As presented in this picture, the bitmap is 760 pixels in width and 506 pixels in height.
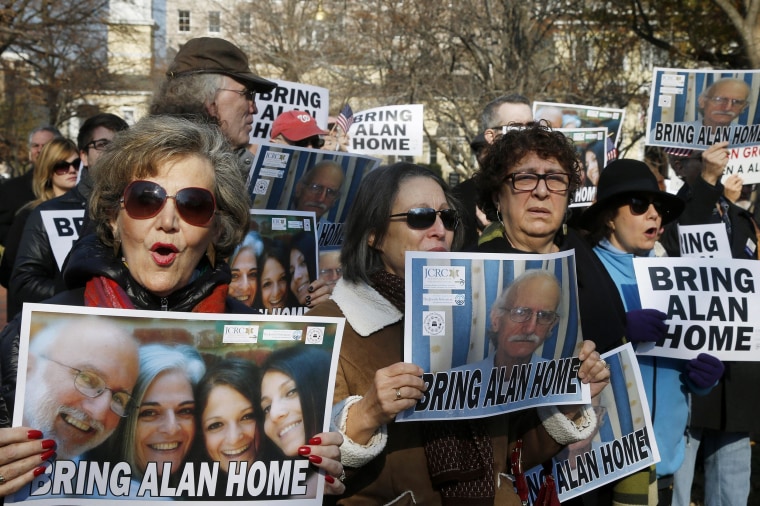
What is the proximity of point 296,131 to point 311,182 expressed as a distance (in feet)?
3.66

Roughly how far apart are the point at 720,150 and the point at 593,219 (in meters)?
1.90

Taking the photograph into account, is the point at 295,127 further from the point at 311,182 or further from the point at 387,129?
the point at 387,129

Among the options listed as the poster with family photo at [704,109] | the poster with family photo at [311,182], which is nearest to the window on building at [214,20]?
the poster with family photo at [704,109]

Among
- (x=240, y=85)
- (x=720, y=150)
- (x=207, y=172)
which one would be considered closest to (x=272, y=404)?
(x=207, y=172)

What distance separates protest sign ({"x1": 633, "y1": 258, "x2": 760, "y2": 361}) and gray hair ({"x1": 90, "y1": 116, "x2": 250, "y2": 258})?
2.16 metres

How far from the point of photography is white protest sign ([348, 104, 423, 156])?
10789mm

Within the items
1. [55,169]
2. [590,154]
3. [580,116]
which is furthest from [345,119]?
[55,169]

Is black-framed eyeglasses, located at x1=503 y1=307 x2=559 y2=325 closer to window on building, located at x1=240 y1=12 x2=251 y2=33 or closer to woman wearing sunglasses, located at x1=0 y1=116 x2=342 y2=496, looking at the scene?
woman wearing sunglasses, located at x1=0 y1=116 x2=342 y2=496

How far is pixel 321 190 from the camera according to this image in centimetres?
510

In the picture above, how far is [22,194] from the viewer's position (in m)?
7.91

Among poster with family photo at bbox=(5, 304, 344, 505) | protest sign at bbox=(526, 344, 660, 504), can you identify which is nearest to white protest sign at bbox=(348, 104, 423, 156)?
protest sign at bbox=(526, 344, 660, 504)

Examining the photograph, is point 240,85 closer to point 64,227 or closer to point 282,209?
point 282,209

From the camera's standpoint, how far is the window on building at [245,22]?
30.7 meters

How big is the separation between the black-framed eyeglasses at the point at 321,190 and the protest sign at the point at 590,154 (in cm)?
237
